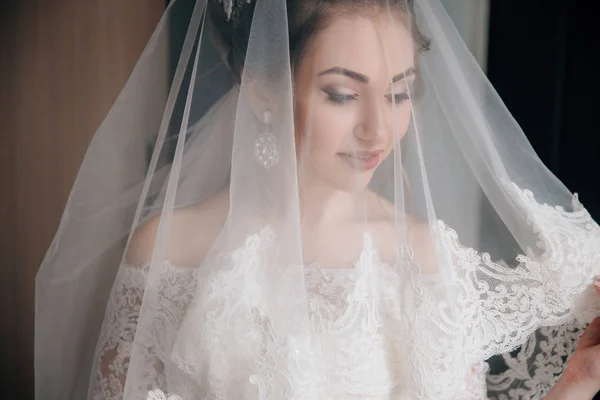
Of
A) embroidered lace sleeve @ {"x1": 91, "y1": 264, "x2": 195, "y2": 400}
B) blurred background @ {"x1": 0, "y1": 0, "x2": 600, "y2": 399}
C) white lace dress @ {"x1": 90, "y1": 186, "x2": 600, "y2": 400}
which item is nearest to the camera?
white lace dress @ {"x1": 90, "y1": 186, "x2": 600, "y2": 400}

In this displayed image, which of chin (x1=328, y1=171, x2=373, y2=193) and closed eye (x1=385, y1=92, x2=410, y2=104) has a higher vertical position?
closed eye (x1=385, y1=92, x2=410, y2=104)

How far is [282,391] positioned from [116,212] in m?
0.47

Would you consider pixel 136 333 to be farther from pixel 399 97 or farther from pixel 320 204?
pixel 399 97

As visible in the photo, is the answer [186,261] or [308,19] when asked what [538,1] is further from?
[186,261]

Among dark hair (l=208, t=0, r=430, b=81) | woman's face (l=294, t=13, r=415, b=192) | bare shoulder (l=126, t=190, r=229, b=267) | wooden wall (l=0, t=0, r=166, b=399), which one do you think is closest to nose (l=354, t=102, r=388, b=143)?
woman's face (l=294, t=13, r=415, b=192)

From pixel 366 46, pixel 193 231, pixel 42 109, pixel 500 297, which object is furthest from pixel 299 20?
pixel 42 109

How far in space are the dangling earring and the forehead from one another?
0.35ft

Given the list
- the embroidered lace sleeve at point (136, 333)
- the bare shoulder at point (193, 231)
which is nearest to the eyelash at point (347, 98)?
the bare shoulder at point (193, 231)

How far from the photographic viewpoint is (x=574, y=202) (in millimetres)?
906

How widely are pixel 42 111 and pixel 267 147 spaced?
0.72 meters

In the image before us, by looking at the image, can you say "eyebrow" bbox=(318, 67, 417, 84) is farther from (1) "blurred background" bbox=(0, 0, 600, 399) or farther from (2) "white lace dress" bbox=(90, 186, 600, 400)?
(1) "blurred background" bbox=(0, 0, 600, 399)

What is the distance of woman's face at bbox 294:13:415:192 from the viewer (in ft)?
2.61

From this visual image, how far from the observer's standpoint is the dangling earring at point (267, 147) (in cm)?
81

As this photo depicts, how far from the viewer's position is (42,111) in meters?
1.29
